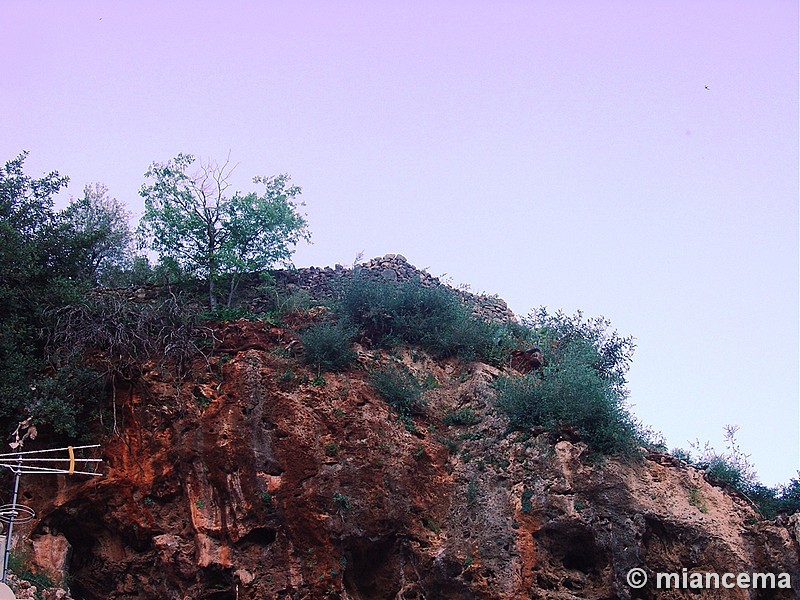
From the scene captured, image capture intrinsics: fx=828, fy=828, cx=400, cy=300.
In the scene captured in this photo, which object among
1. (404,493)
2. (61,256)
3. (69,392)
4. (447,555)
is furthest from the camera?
(61,256)

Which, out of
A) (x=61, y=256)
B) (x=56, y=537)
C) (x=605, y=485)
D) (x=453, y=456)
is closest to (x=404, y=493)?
(x=453, y=456)

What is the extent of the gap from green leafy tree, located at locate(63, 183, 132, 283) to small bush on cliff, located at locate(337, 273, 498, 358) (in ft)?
15.4

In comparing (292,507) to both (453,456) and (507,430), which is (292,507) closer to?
(453,456)

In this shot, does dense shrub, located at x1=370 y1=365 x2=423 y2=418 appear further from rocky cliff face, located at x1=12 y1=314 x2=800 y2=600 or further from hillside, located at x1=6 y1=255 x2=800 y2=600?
rocky cliff face, located at x1=12 y1=314 x2=800 y2=600

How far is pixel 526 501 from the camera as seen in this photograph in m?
11.3

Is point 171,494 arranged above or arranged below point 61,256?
below

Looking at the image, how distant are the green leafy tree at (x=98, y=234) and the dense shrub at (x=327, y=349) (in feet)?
14.8

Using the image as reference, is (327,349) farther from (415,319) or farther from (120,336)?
(120,336)

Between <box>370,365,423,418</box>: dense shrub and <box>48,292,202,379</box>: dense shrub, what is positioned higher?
<box>48,292,202,379</box>: dense shrub

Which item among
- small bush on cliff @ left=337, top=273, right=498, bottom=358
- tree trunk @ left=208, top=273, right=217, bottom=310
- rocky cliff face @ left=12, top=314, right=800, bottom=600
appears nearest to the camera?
rocky cliff face @ left=12, top=314, right=800, bottom=600

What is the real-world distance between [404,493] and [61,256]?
7.50m

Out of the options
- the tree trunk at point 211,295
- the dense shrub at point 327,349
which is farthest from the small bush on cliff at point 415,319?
the tree trunk at point 211,295

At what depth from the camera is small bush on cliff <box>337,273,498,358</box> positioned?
47.0 feet

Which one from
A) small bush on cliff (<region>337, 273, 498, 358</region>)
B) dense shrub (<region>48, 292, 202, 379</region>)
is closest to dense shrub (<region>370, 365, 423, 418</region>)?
small bush on cliff (<region>337, 273, 498, 358</region>)
